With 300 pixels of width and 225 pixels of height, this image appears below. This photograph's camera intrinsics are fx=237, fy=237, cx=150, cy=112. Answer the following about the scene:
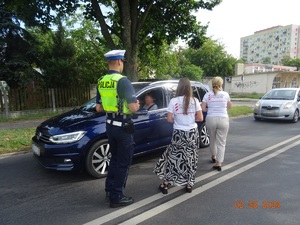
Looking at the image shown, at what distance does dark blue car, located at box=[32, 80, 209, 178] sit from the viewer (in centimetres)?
391

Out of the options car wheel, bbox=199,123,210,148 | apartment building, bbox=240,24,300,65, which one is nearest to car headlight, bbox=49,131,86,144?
car wheel, bbox=199,123,210,148

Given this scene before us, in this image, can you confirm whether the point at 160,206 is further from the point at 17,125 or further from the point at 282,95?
the point at 282,95

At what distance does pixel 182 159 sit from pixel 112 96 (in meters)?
1.43

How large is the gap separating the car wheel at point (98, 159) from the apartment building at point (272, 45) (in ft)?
367

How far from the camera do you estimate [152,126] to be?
15.7 feet

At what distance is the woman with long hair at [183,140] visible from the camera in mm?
3520

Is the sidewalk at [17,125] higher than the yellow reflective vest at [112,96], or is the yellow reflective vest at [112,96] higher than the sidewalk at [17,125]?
the yellow reflective vest at [112,96]

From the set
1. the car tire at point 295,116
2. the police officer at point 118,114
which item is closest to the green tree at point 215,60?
the car tire at point 295,116

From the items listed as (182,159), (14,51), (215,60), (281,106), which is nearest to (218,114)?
(182,159)

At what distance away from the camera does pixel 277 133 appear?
25.9 feet

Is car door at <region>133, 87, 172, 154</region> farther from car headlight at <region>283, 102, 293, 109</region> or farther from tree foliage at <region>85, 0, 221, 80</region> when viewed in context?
car headlight at <region>283, 102, 293, 109</region>

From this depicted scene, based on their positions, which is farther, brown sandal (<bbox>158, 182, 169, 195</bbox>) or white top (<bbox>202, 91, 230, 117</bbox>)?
white top (<bbox>202, 91, 230, 117</bbox>)

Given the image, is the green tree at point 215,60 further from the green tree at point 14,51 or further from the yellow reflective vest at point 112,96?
the yellow reflective vest at point 112,96

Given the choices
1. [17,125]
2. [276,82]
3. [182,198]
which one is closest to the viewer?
[182,198]
